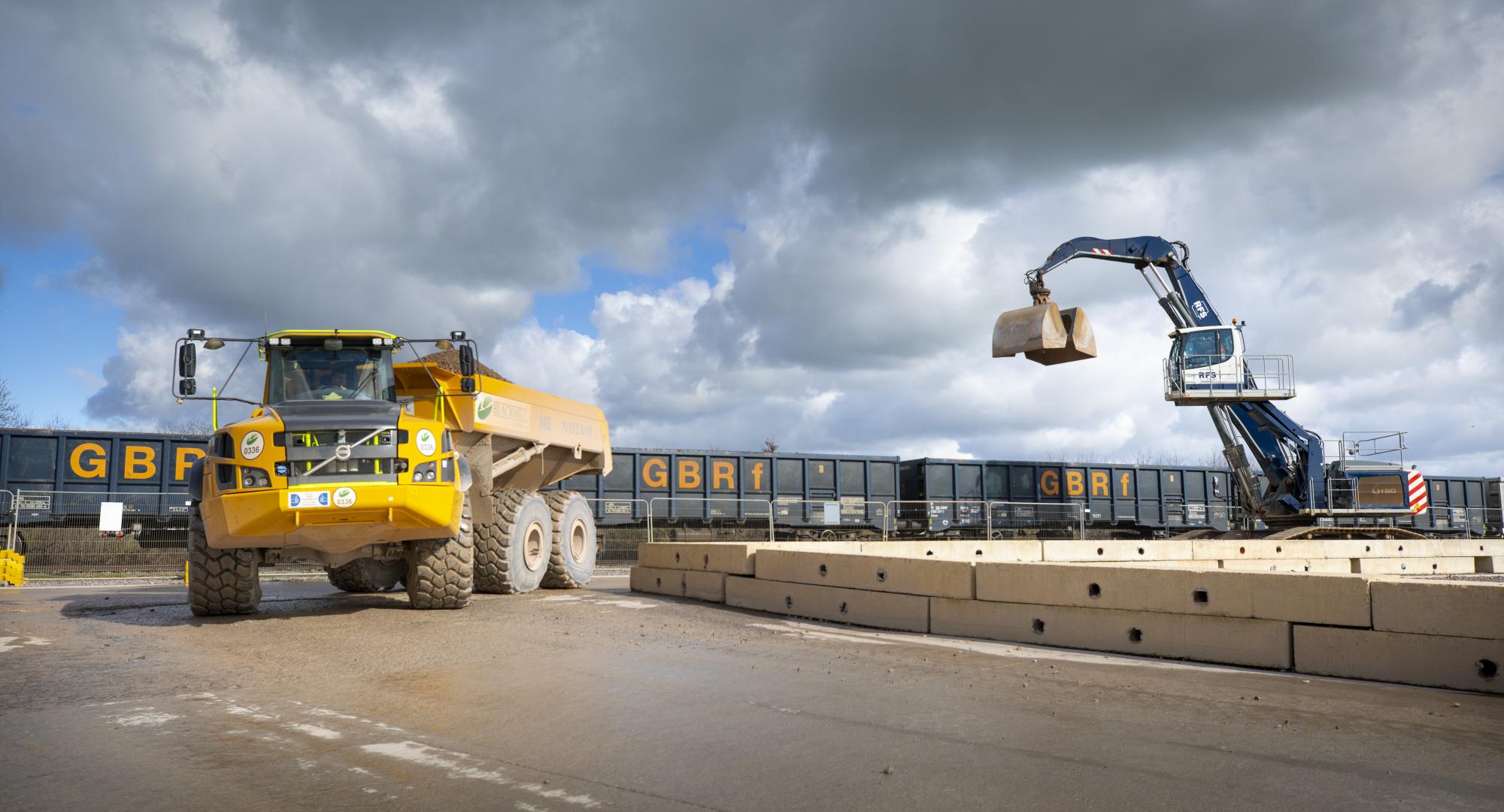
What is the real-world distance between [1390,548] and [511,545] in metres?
19.0

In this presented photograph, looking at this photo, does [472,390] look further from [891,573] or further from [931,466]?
[931,466]

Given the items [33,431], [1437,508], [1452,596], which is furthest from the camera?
[1437,508]

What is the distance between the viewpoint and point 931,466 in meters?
28.5

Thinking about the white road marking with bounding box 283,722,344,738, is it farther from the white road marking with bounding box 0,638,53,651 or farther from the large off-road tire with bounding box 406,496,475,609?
the large off-road tire with bounding box 406,496,475,609

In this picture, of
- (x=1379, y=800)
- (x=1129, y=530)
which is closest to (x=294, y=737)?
(x=1379, y=800)

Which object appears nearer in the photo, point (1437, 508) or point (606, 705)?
point (606, 705)

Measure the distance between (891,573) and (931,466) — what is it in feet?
62.0

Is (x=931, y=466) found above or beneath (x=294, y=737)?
above

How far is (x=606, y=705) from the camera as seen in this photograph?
566cm

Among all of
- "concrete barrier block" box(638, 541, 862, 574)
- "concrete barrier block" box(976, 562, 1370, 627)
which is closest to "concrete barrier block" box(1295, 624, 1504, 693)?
"concrete barrier block" box(976, 562, 1370, 627)

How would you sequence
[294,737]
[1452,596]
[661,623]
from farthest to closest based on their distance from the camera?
[661,623], [1452,596], [294,737]

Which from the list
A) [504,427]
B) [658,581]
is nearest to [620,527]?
[658,581]

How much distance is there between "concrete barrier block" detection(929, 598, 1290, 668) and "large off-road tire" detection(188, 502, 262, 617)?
22.9 feet

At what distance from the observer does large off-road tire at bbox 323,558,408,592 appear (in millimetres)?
11500
